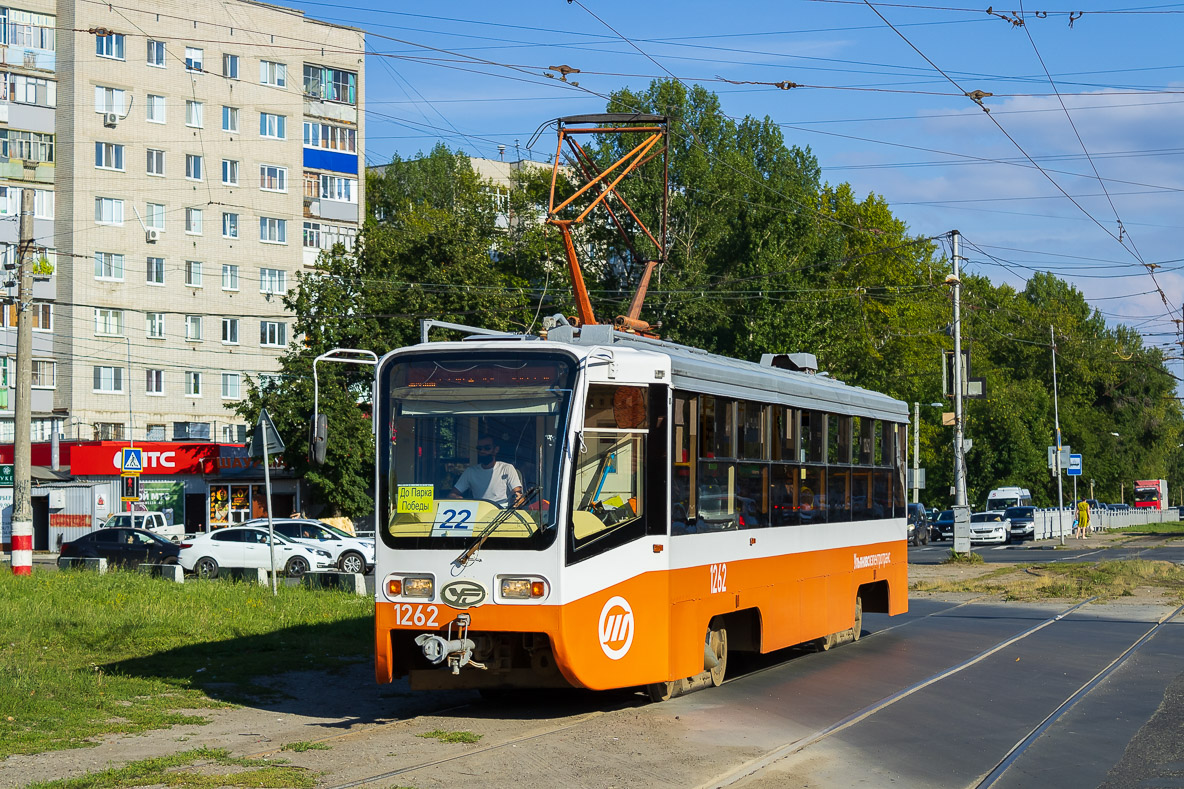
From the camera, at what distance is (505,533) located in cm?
1036

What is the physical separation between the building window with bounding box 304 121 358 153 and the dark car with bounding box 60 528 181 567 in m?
32.4

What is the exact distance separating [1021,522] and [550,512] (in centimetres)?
4842

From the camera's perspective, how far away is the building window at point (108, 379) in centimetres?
5600

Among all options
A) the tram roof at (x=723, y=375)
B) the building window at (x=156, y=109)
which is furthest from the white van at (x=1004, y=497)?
the tram roof at (x=723, y=375)

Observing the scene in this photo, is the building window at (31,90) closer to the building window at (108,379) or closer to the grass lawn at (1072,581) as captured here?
the building window at (108,379)

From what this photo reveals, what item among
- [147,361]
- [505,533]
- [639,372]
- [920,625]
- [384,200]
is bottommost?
[920,625]

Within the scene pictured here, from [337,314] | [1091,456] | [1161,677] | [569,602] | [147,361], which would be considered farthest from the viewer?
[1091,456]

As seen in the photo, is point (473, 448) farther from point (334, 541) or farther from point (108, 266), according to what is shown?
point (108, 266)

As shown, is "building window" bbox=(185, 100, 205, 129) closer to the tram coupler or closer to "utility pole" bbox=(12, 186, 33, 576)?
"utility pole" bbox=(12, 186, 33, 576)

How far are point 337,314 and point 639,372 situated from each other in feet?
125

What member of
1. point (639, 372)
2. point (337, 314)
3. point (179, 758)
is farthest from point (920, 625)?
point (337, 314)

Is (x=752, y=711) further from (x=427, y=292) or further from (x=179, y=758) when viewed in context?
(x=427, y=292)

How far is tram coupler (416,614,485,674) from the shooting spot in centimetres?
1027

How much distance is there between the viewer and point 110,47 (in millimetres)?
57281
